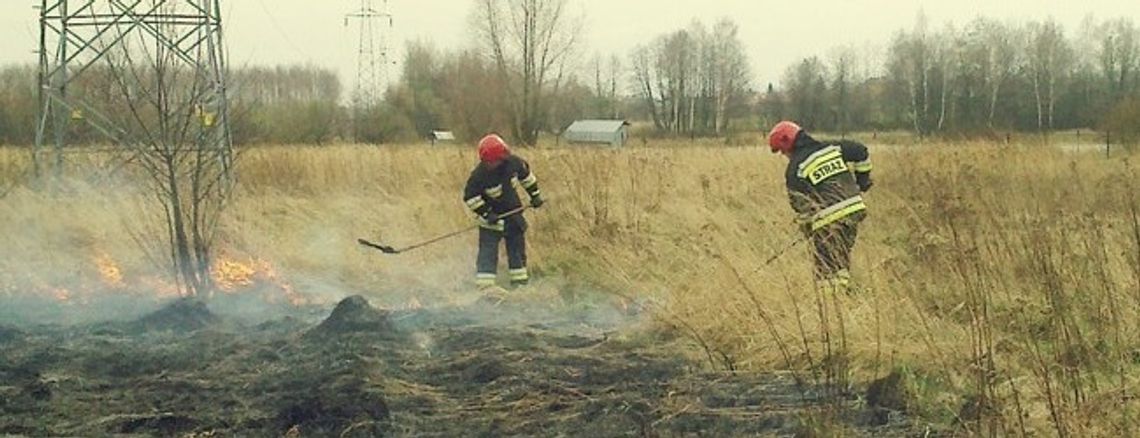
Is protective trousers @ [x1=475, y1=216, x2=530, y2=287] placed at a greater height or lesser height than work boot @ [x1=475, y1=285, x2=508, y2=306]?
greater

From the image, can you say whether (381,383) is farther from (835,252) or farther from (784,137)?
(784,137)

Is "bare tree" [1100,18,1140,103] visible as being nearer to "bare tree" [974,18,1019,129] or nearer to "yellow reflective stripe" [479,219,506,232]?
"bare tree" [974,18,1019,129]

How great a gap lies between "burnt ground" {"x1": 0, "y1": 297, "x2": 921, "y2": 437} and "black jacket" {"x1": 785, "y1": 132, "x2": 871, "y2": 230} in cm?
163

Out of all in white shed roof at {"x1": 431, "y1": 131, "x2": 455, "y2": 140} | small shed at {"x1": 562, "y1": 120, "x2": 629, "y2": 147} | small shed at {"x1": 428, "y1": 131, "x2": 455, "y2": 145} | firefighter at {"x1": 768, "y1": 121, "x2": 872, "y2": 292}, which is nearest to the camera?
firefighter at {"x1": 768, "y1": 121, "x2": 872, "y2": 292}

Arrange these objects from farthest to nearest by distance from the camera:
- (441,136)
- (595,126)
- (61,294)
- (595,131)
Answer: (595,126), (595,131), (441,136), (61,294)

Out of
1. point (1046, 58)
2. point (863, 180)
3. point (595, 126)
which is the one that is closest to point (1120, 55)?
point (1046, 58)

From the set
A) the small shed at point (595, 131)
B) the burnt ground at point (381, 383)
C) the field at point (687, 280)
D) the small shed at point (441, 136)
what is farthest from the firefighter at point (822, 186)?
the small shed at point (595, 131)

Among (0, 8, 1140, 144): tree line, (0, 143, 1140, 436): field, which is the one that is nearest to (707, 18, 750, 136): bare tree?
(0, 8, 1140, 144): tree line

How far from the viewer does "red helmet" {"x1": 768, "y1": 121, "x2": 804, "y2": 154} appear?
29.9 feet

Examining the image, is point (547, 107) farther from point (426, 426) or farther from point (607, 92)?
point (426, 426)

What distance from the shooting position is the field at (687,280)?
17.7 ft

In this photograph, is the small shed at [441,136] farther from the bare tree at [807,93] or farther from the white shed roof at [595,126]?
the bare tree at [807,93]

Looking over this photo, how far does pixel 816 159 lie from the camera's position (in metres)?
8.78

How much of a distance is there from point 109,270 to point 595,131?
30.1 metres
